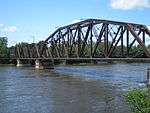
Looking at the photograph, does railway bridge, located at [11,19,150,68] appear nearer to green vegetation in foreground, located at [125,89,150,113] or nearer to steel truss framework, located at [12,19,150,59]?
steel truss framework, located at [12,19,150,59]

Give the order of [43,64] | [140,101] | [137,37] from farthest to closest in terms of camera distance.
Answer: [43,64]
[137,37]
[140,101]

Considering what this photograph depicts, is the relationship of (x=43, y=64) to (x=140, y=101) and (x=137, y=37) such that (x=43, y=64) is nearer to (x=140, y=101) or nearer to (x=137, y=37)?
(x=137, y=37)

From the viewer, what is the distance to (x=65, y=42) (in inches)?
4437

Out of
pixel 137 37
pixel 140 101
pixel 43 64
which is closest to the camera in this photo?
pixel 140 101

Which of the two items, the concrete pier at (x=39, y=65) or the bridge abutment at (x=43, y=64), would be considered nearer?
the concrete pier at (x=39, y=65)

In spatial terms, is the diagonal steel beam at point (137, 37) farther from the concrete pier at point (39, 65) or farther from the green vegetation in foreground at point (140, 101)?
the concrete pier at point (39, 65)

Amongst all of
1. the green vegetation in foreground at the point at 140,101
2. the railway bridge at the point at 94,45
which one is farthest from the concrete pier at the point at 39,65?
the green vegetation in foreground at the point at 140,101

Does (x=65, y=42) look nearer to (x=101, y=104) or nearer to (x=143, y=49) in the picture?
(x=143, y=49)

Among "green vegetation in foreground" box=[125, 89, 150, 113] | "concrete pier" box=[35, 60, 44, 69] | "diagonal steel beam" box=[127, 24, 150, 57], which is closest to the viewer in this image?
"green vegetation in foreground" box=[125, 89, 150, 113]

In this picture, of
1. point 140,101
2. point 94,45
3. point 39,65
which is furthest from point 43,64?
point 140,101

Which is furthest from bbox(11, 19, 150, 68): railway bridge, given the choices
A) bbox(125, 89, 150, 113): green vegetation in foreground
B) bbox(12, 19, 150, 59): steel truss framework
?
bbox(125, 89, 150, 113): green vegetation in foreground

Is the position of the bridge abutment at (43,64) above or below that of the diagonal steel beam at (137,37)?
below

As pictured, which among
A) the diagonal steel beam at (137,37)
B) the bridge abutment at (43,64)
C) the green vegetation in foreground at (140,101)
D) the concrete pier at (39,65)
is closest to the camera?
the green vegetation in foreground at (140,101)

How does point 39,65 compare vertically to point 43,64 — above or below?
below
